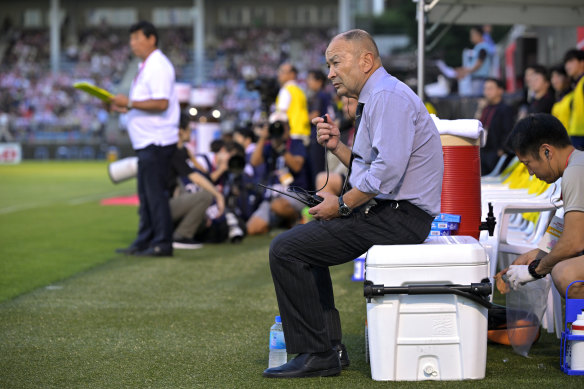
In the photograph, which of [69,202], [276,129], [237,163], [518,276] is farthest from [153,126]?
[69,202]

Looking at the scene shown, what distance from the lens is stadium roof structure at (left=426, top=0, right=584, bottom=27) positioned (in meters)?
9.11

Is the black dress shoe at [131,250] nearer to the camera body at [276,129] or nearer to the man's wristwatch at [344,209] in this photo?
the camera body at [276,129]

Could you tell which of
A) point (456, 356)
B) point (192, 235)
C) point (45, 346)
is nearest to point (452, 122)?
point (456, 356)

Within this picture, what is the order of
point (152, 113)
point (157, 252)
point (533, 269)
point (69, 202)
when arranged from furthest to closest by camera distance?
point (69, 202) < point (157, 252) < point (152, 113) < point (533, 269)

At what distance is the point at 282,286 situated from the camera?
403 centimetres

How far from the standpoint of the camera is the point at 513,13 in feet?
30.6

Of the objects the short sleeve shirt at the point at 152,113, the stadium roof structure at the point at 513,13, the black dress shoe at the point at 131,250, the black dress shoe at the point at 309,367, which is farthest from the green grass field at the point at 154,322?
the stadium roof structure at the point at 513,13

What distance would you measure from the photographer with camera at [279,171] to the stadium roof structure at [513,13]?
2371 millimetres

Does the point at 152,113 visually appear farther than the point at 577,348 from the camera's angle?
Yes

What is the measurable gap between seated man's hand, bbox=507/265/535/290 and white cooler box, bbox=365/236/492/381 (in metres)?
0.39

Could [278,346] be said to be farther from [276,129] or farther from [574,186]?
[276,129]

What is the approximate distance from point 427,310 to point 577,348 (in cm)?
77

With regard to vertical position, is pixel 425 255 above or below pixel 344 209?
below

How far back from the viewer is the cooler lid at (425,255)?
3.82 metres
